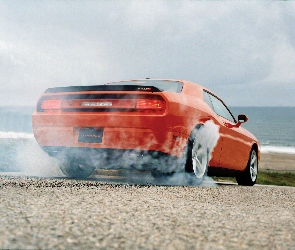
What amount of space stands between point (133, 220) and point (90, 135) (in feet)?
8.29

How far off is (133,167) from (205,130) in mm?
1095

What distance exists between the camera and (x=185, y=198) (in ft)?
14.7

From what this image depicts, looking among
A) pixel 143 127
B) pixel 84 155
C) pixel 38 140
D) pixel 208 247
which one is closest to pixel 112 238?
pixel 208 247

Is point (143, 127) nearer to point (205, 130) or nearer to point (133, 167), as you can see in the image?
point (133, 167)

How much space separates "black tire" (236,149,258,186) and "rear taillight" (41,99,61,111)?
11.6ft

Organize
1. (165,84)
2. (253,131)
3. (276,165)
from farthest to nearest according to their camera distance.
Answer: (253,131), (276,165), (165,84)

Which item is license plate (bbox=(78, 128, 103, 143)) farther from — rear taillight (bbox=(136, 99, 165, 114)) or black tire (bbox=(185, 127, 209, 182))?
black tire (bbox=(185, 127, 209, 182))

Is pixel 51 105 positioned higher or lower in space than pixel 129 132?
higher

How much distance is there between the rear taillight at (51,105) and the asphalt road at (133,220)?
4.46 feet

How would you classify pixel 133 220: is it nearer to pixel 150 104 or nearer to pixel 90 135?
pixel 150 104

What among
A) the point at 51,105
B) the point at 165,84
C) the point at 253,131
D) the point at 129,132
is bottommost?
the point at 253,131

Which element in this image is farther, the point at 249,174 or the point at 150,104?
the point at 249,174

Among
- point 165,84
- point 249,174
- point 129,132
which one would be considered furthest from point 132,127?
point 249,174

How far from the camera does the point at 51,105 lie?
587 centimetres
